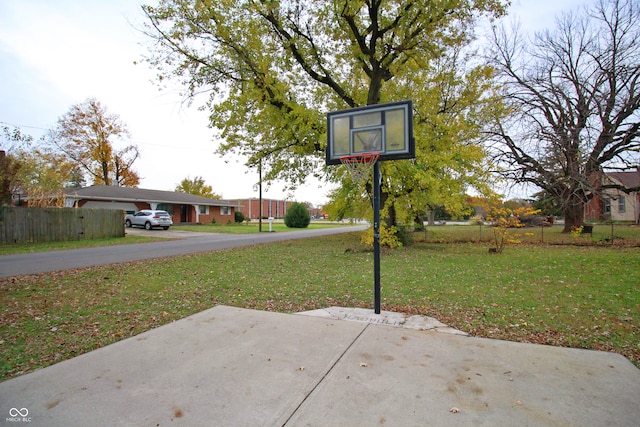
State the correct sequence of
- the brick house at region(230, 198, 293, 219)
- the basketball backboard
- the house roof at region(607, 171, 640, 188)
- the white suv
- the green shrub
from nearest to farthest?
the basketball backboard → the white suv → the green shrub → the house roof at region(607, 171, 640, 188) → the brick house at region(230, 198, 293, 219)

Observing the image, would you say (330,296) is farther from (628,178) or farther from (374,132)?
(628,178)

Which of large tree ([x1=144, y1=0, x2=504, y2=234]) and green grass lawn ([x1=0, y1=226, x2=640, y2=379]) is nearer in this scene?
green grass lawn ([x1=0, y1=226, x2=640, y2=379])

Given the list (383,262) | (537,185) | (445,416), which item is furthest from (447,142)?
(445,416)

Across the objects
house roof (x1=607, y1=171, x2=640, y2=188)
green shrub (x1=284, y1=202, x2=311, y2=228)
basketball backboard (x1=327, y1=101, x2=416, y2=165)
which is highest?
house roof (x1=607, y1=171, x2=640, y2=188)

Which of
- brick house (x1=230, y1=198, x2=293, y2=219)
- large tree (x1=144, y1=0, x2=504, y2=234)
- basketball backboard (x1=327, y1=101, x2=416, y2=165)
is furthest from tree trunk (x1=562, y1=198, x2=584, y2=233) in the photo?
brick house (x1=230, y1=198, x2=293, y2=219)

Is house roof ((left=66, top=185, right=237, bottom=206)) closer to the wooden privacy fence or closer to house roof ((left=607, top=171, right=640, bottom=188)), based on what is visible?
the wooden privacy fence

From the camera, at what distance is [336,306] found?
5602mm

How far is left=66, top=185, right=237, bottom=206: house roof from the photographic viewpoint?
2676 cm

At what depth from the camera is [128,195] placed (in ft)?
97.4

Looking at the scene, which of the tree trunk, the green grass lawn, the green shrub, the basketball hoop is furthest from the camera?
the green shrub

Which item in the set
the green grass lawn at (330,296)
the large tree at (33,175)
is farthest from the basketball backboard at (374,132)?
the large tree at (33,175)

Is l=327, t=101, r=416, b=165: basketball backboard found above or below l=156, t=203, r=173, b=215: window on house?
above

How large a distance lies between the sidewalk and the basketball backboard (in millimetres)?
2968

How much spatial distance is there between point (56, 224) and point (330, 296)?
17.0m
